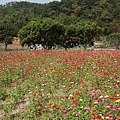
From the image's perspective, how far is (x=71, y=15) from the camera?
73125 millimetres

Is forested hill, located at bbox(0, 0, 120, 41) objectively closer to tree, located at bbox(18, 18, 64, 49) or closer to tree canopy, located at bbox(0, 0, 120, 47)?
tree canopy, located at bbox(0, 0, 120, 47)

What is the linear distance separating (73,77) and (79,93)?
1.59 metres

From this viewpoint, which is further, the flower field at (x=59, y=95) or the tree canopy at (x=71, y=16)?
the tree canopy at (x=71, y=16)

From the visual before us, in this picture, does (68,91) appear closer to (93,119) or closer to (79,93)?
(79,93)

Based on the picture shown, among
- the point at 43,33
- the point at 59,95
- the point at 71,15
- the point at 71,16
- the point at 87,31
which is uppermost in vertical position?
the point at 71,15

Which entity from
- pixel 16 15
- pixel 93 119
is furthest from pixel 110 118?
pixel 16 15

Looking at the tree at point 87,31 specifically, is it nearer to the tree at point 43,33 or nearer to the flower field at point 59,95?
the tree at point 43,33

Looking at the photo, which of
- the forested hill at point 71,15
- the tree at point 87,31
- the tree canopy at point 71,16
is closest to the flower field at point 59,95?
the tree at point 87,31

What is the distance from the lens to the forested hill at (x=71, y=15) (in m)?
54.7

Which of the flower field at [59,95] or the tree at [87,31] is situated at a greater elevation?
the tree at [87,31]

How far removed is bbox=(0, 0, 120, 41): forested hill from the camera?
54688mm

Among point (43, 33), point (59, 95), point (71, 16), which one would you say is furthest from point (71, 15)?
point (59, 95)

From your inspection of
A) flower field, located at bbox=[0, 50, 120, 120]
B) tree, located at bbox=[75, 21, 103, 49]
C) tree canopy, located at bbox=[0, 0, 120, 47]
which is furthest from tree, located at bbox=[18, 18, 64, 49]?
flower field, located at bbox=[0, 50, 120, 120]

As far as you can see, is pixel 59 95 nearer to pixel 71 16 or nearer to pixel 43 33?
pixel 43 33
